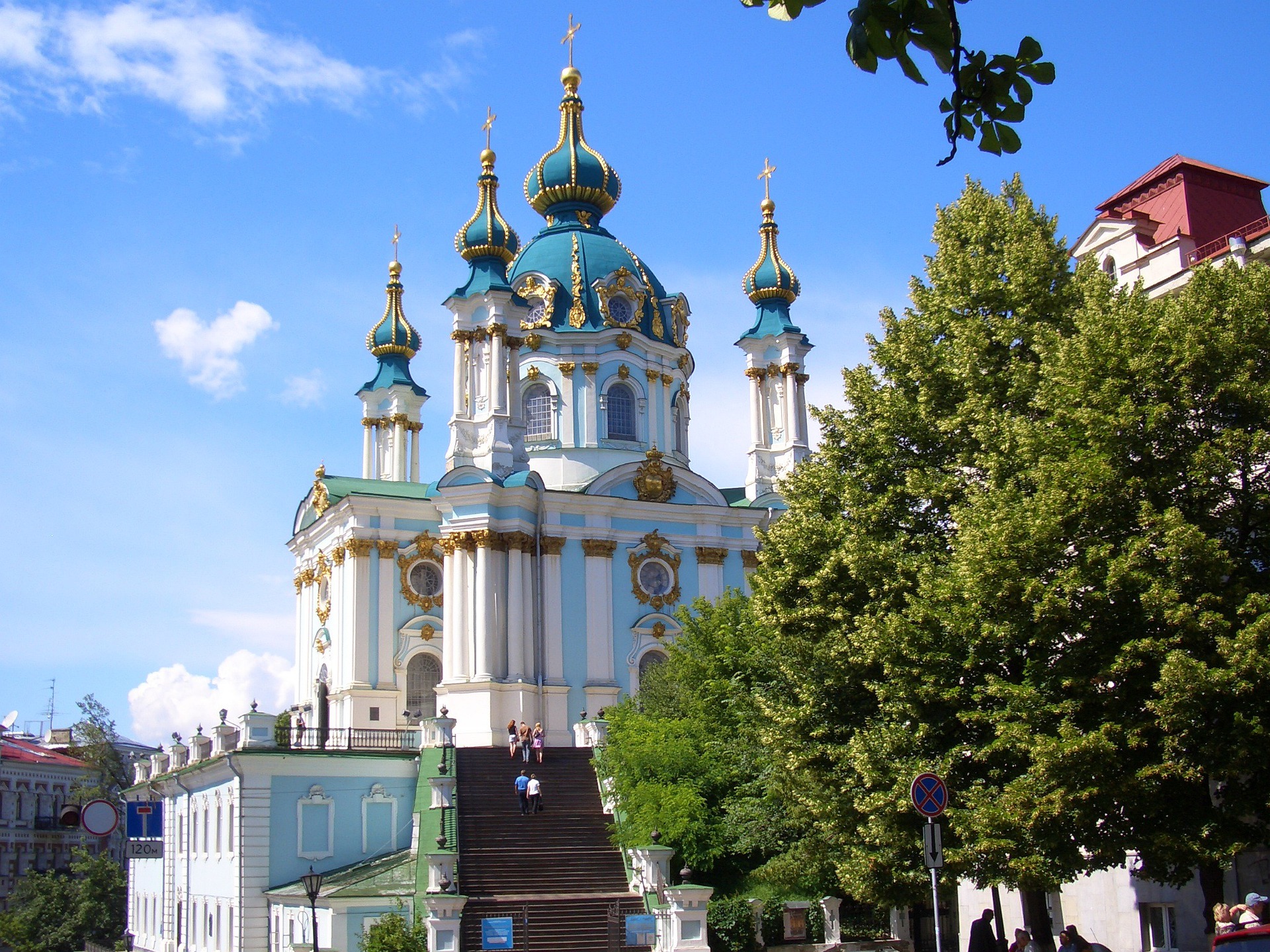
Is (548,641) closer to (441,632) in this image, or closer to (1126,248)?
(441,632)

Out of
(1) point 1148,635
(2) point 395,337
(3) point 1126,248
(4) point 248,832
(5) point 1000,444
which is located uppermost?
(2) point 395,337

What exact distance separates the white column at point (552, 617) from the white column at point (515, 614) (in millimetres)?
752

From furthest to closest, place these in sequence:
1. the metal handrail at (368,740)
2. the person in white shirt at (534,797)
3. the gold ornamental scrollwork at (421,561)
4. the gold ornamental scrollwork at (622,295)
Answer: the gold ornamental scrollwork at (622,295) → the gold ornamental scrollwork at (421,561) → the metal handrail at (368,740) → the person in white shirt at (534,797)

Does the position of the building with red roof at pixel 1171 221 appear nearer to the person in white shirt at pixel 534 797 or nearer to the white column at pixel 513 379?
the person in white shirt at pixel 534 797

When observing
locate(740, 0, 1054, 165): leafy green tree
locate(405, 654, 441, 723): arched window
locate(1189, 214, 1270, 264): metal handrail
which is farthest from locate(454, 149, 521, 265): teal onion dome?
locate(740, 0, 1054, 165): leafy green tree

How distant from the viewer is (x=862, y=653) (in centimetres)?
1747

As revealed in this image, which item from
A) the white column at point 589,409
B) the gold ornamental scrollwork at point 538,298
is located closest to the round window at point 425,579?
the white column at point 589,409

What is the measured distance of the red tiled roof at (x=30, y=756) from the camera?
7038cm

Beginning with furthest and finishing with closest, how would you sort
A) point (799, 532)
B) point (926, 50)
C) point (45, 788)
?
1. point (45, 788)
2. point (799, 532)
3. point (926, 50)

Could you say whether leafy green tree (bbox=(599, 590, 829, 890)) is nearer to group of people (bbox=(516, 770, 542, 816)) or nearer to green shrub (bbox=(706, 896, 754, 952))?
green shrub (bbox=(706, 896, 754, 952))

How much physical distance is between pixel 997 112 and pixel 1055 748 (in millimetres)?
10624

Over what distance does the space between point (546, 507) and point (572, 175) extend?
1255 centimetres

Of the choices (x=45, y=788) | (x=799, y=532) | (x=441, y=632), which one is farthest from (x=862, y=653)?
(x=45, y=788)

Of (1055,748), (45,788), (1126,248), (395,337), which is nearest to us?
(1055,748)
